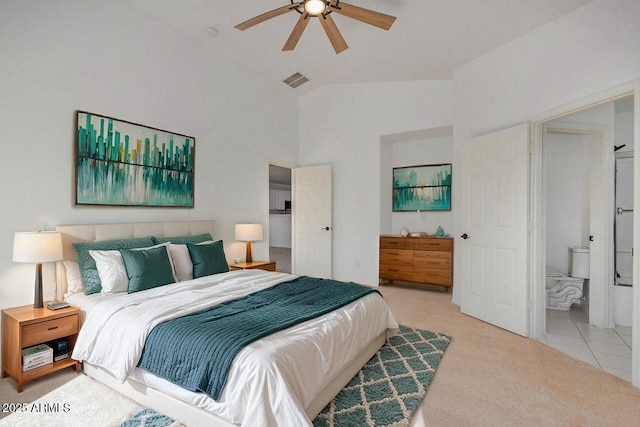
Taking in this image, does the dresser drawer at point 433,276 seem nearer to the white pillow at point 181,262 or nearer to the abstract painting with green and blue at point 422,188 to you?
the abstract painting with green and blue at point 422,188

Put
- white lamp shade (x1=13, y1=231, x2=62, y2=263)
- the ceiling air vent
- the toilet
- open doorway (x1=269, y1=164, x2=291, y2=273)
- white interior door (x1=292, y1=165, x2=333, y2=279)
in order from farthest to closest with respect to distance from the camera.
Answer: open doorway (x1=269, y1=164, x2=291, y2=273)
white interior door (x1=292, y1=165, x2=333, y2=279)
the ceiling air vent
the toilet
white lamp shade (x1=13, y1=231, x2=62, y2=263)

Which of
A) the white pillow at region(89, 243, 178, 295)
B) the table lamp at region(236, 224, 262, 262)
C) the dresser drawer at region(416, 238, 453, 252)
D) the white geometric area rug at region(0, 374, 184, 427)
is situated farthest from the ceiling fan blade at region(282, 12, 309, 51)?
the dresser drawer at region(416, 238, 453, 252)

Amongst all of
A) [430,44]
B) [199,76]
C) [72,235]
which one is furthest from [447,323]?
[199,76]

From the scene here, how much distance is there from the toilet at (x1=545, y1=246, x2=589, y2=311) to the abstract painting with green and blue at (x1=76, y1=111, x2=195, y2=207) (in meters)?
4.69

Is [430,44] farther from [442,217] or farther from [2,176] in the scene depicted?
[2,176]

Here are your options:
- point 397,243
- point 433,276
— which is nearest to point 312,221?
point 397,243

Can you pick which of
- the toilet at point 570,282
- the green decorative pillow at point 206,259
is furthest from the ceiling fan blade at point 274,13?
the toilet at point 570,282

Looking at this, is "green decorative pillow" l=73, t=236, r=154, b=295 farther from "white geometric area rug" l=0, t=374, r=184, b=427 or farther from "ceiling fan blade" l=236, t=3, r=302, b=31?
"ceiling fan blade" l=236, t=3, r=302, b=31

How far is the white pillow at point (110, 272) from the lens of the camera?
2613 mm

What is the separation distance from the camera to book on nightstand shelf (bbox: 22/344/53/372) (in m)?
2.24

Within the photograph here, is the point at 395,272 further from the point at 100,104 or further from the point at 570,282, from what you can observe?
the point at 100,104

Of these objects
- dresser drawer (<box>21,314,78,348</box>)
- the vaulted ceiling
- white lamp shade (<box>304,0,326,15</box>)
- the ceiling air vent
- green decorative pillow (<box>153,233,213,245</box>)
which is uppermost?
the ceiling air vent

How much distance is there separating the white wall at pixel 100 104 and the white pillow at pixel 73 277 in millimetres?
158

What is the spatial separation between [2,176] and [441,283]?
5.16 m
